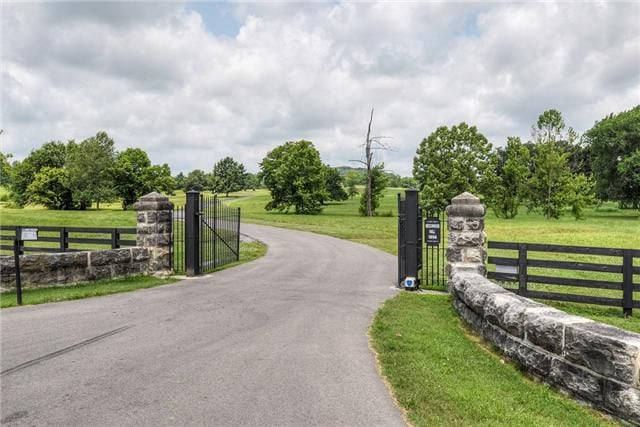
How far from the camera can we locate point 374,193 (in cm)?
5478

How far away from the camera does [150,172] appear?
61.1 meters

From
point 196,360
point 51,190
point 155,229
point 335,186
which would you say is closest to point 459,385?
point 196,360

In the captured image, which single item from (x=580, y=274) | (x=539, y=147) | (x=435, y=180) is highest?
(x=539, y=147)

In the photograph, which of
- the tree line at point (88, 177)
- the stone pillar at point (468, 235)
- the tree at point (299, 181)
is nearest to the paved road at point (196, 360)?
the stone pillar at point (468, 235)

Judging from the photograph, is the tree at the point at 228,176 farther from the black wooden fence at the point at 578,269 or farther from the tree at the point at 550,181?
the black wooden fence at the point at 578,269

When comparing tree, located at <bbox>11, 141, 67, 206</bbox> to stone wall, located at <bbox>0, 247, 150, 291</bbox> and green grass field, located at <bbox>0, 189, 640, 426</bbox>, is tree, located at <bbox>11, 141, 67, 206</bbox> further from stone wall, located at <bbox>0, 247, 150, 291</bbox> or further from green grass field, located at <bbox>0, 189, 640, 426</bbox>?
green grass field, located at <bbox>0, 189, 640, 426</bbox>

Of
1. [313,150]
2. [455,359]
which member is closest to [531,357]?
[455,359]

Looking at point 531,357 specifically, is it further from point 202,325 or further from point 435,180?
point 435,180

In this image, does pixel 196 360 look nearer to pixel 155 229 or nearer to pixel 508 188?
pixel 155 229

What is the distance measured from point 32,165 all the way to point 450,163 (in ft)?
→ 199

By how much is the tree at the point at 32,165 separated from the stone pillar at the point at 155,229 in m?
60.0

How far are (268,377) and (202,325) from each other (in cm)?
264

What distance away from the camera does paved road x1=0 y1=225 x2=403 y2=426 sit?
395 centimetres

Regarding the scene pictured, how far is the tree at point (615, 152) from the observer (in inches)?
1989
